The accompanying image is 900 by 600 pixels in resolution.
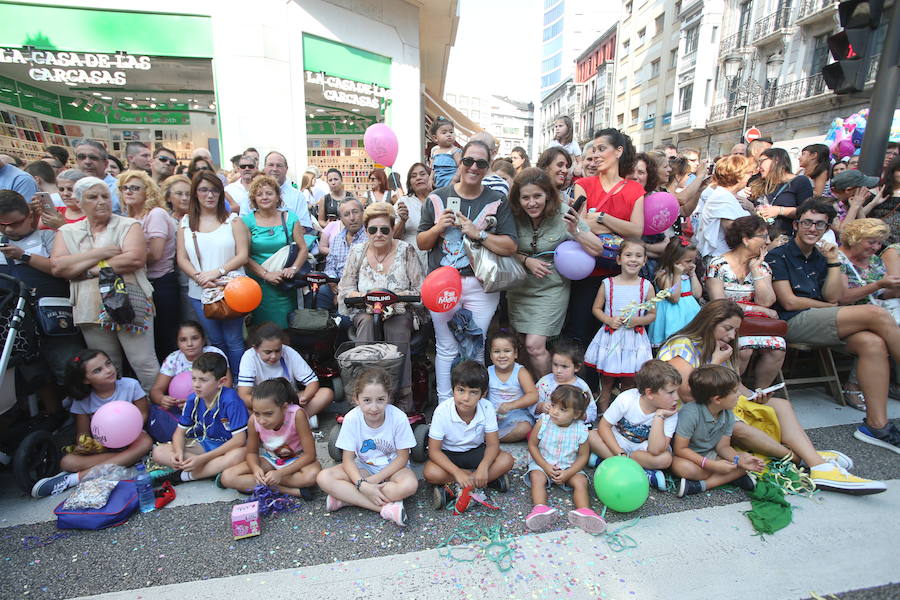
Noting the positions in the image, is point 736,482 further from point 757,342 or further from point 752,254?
point 752,254

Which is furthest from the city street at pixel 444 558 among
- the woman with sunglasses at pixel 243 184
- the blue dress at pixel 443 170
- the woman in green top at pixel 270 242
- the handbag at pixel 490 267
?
the woman with sunglasses at pixel 243 184

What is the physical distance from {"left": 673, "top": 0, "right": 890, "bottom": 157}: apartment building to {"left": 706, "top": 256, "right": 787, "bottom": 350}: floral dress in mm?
16711

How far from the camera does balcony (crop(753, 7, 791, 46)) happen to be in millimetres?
21734

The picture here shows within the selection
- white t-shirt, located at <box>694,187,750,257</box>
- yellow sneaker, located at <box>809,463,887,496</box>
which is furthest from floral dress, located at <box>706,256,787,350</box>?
yellow sneaker, located at <box>809,463,887,496</box>

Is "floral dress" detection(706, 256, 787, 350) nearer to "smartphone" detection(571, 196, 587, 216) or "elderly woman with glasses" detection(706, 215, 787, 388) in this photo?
"elderly woman with glasses" detection(706, 215, 787, 388)

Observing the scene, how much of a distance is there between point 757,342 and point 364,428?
10.8ft

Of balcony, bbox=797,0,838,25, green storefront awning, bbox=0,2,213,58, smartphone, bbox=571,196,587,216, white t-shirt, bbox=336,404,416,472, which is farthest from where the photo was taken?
balcony, bbox=797,0,838,25

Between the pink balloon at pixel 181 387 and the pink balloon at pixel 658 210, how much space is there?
4.00 meters

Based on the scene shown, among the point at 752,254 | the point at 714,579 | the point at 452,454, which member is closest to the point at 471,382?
the point at 452,454

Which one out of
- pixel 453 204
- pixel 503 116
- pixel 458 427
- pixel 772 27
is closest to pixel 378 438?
pixel 458 427

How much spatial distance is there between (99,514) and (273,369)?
1323mm

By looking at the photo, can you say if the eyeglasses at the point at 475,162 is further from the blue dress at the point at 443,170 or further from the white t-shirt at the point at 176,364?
the white t-shirt at the point at 176,364

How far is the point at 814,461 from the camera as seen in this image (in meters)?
2.92

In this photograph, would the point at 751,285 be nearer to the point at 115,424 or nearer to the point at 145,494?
the point at 145,494
